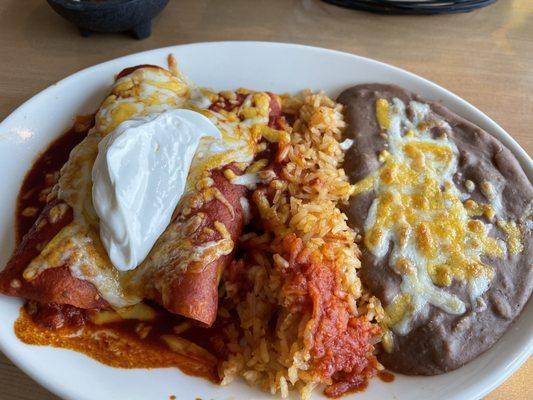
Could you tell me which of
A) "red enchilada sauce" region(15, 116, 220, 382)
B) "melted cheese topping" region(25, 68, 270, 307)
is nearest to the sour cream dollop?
"melted cheese topping" region(25, 68, 270, 307)

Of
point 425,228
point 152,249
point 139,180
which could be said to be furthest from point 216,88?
point 425,228

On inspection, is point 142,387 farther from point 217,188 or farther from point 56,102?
point 56,102

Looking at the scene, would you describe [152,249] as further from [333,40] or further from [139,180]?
[333,40]

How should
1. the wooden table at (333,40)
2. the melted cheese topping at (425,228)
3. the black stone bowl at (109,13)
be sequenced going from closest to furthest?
the melted cheese topping at (425,228)
the black stone bowl at (109,13)
the wooden table at (333,40)

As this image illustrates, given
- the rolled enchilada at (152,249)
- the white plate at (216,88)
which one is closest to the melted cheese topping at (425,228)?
the white plate at (216,88)

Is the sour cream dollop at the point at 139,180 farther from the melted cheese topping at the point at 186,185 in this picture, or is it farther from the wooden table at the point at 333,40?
the wooden table at the point at 333,40

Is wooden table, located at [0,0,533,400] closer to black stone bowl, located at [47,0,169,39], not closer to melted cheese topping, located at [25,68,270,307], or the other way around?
black stone bowl, located at [47,0,169,39]
